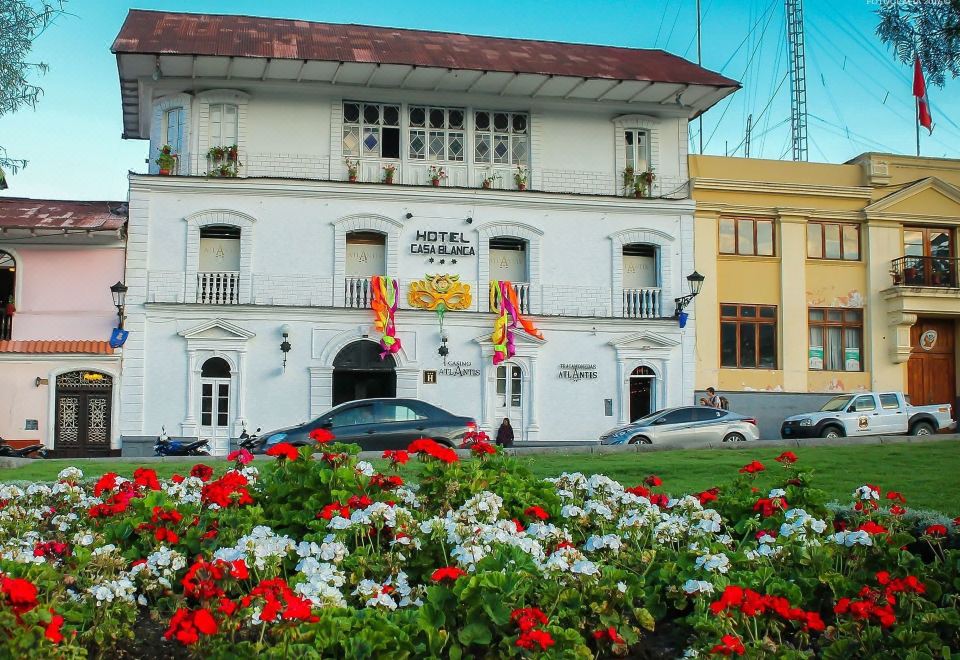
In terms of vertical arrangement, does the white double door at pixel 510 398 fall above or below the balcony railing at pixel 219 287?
below

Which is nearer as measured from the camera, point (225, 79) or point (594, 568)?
point (594, 568)

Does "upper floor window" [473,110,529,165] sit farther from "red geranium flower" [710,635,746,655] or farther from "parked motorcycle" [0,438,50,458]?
"red geranium flower" [710,635,746,655]

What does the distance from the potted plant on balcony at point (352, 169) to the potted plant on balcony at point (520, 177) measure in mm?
4720

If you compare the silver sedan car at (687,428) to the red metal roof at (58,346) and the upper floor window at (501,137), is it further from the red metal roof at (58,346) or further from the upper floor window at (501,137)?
the red metal roof at (58,346)

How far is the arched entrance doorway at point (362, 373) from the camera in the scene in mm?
31031

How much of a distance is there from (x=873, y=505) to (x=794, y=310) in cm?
2663

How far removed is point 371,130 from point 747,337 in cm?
1322

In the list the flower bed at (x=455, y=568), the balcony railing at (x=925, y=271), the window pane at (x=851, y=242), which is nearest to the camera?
the flower bed at (x=455, y=568)

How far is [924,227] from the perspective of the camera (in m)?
35.8

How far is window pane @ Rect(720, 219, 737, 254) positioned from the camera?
34.2 meters

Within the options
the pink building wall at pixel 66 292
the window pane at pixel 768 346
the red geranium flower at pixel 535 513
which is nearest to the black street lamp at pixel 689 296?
the window pane at pixel 768 346

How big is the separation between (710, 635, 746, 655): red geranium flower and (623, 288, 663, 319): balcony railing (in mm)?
27154

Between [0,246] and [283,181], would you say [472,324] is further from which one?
[0,246]

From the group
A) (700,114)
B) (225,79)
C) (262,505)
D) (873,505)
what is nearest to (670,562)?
(873,505)
